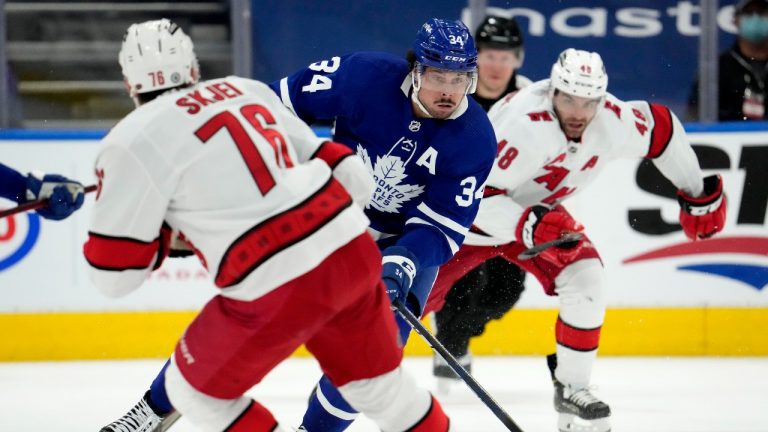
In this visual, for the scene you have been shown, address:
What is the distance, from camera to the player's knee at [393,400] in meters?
2.58

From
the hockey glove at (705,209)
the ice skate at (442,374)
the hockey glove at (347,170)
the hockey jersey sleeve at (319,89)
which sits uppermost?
the hockey glove at (347,170)

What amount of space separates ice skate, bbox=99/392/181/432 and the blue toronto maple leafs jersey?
759 millimetres

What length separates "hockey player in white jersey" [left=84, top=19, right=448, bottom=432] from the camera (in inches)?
92.4

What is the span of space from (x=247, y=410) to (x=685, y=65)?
3830 mm

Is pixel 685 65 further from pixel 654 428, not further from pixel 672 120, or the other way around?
pixel 654 428

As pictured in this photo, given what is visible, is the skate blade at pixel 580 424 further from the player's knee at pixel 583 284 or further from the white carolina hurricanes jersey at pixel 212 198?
the white carolina hurricanes jersey at pixel 212 198

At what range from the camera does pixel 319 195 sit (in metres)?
2.45

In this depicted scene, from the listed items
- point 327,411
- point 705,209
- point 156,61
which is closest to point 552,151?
point 705,209

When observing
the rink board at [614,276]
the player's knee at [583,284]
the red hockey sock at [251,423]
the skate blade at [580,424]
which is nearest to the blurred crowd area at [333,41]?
the rink board at [614,276]

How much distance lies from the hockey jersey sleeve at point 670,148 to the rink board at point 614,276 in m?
1.02

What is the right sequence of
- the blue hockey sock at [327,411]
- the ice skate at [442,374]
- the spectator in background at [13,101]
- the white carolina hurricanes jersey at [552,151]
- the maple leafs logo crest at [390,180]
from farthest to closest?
the spectator in background at [13,101], the ice skate at [442,374], the white carolina hurricanes jersey at [552,151], the maple leafs logo crest at [390,180], the blue hockey sock at [327,411]

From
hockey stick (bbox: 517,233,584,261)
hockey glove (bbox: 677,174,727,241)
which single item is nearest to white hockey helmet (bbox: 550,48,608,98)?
hockey stick (bbox: 517,233,584,261)

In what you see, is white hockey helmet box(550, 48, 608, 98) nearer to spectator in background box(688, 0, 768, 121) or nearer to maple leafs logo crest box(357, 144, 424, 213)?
maple leafs logo crest box(357, 144, 424, 213)

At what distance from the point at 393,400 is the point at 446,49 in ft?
3.14
